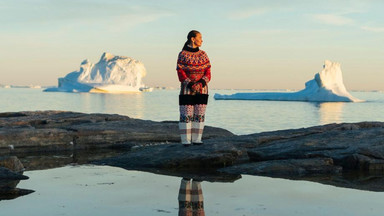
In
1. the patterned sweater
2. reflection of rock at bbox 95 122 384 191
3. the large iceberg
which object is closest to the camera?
reflection of rock at bbox 95 122 384 191

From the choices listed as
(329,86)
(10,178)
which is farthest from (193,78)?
(329,86)

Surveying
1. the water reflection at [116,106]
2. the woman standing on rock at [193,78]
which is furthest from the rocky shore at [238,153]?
the water reflection at [116,106]

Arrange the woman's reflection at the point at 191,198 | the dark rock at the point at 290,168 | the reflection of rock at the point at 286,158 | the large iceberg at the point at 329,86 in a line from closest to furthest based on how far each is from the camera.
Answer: the woman's reflection at the point at 191,198
the dark rock at the point at 290,168
the reflection of rock at the point at 286,158
the large iceberg at the point at 329,86

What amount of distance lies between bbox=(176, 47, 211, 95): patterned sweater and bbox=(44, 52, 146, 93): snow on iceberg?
12707 cm

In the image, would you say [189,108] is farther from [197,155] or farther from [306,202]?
[306,202]

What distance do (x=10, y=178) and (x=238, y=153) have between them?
4.01m

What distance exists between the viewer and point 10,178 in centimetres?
745

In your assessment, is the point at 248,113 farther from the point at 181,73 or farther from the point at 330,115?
the point at 181,73

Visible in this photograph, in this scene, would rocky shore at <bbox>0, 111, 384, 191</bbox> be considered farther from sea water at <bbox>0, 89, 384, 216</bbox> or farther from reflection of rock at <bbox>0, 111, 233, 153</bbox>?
sea water at <bbox>0, 89, 384, 216</bbox>

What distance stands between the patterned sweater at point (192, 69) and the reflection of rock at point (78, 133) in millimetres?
4570

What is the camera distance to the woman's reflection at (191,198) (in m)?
5.25

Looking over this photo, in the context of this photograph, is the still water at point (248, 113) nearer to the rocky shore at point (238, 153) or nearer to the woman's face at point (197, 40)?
the rocky shore at point (238, 153)

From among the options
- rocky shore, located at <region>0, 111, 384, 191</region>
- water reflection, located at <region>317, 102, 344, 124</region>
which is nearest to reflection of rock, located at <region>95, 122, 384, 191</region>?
rocky shore, located at <region>0, 111, 384, 191</region>

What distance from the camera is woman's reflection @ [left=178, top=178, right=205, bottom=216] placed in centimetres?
525
